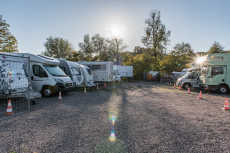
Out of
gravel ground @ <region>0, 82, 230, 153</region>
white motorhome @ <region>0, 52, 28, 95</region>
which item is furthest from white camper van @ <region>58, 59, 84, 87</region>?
gravel ground @ <region>0, 82, 230, 153</region>

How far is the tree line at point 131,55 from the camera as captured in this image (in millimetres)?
30008

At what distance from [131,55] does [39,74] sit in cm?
3585

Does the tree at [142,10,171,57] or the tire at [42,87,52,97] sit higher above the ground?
the tree at [142,10,171,57]

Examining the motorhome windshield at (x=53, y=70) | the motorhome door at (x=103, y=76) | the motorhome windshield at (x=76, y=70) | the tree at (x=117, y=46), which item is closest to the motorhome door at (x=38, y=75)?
the motorhome windshield at (x=53, y=70)

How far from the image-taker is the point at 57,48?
47.1 meters

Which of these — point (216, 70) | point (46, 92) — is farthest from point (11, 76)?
point (216, 70)

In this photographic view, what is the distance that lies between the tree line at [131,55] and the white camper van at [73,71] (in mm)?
17222

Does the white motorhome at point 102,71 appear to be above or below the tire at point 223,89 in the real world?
above

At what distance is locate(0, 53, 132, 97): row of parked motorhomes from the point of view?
258 inches

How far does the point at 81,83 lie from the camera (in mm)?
13469

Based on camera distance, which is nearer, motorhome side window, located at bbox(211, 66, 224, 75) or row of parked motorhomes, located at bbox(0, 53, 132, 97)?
row of parked motorhomes, located at bbox(0, 53, 132, 97)

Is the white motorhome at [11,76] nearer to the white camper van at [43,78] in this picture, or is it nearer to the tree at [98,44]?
the white camper van at [43,78]

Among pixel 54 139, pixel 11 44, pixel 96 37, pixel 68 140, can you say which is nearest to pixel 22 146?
pixel 54 139

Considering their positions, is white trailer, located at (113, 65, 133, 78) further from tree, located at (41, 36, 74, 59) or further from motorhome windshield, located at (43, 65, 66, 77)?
tree, located at (41, 36, 74, 59)
